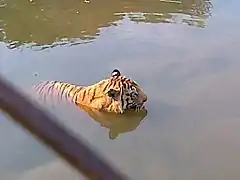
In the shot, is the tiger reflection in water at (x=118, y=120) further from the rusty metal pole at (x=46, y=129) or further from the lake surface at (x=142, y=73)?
the rusty metal pole at (x=46, y=129)

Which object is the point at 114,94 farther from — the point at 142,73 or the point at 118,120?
the point at 142,73

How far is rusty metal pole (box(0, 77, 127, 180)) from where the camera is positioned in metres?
0.80

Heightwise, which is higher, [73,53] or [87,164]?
[87,164]

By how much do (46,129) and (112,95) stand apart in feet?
10.7

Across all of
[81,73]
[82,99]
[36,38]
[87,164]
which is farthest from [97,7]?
[87,164]

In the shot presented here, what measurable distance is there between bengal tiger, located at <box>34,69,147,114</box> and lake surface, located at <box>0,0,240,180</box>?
86mm

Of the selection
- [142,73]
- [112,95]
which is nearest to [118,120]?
[112,95]

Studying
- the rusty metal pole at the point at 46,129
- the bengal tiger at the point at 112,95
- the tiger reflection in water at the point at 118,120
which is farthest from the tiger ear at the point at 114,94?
the rusty metal pole at the point at 46,129

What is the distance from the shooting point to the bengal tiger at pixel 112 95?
13.3 feet

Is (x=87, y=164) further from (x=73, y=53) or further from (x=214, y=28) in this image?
(x=214, y=28)

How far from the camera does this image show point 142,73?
455 centimetres

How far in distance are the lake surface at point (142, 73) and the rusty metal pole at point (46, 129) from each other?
202 centimetres

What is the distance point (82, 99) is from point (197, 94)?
832mm

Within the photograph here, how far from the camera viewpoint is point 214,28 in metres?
5.50
